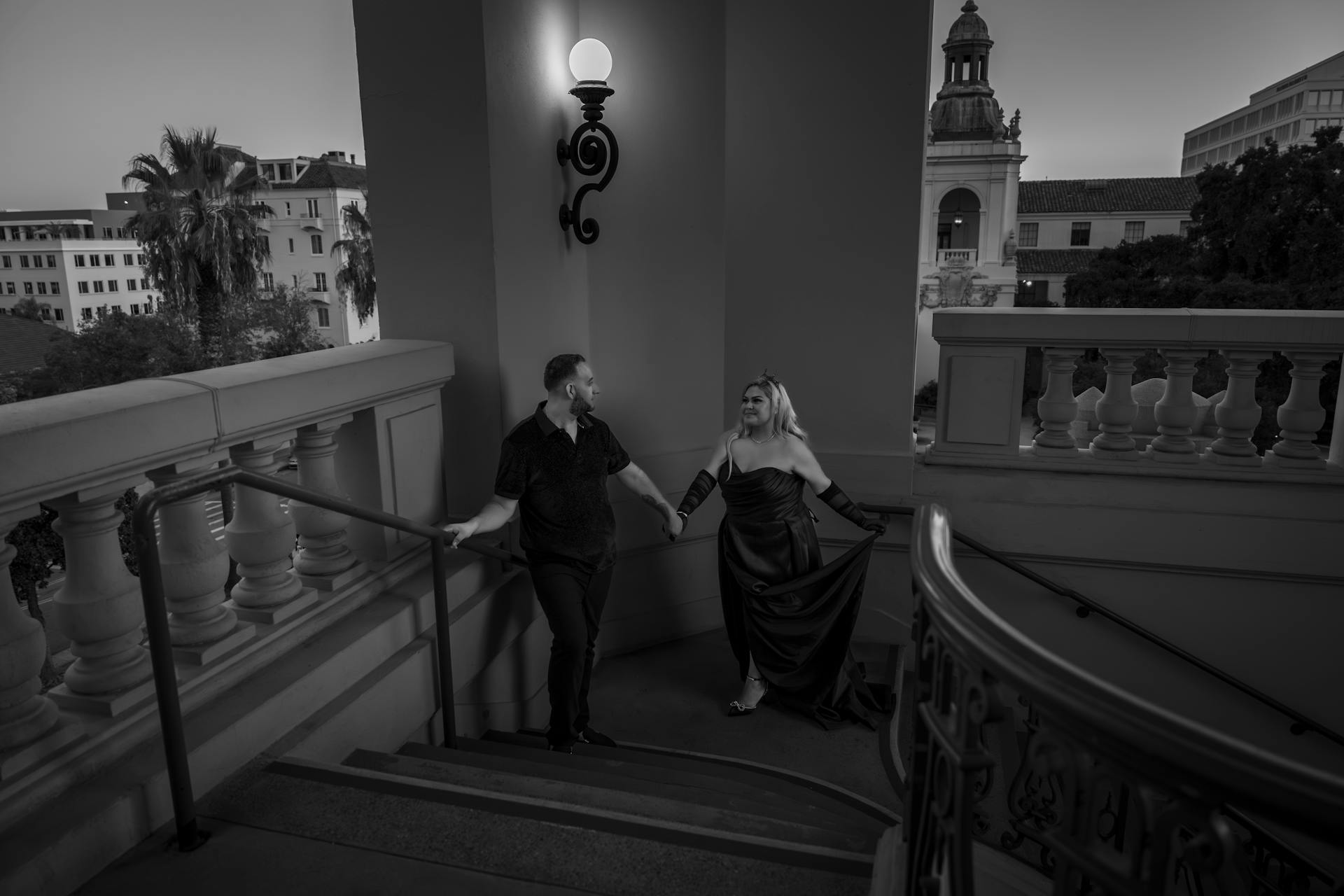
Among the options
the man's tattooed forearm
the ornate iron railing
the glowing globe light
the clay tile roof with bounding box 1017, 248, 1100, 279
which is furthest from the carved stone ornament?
the ornate iron railing

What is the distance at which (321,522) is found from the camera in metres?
3.38

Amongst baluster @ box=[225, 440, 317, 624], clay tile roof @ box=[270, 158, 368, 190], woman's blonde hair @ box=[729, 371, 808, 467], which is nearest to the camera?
baluster @ box=[225, 440, 317, 624]

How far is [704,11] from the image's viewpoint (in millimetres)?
4945

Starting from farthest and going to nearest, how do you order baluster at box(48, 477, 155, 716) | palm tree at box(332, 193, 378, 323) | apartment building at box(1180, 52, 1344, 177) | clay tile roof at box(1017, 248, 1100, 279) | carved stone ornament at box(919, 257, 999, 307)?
clay tile roof at box(1017, 248, 1100, 279), carved stone ornament at box(919, 257, 999, 307), palm tree at box(332, 193, 378, 323), apartment building at box(1180, 52, 1344, 177), baluster at box(48, 477, 155, 716)

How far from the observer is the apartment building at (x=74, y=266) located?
2462 centimetres

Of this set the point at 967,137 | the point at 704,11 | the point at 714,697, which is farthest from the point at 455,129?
the point at 967,137

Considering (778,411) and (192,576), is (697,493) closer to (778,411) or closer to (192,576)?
(778,411)

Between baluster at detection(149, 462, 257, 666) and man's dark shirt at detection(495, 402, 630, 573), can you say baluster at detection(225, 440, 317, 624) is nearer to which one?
baluster at detection(149, 462, 257, 666)

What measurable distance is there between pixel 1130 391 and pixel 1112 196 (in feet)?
131

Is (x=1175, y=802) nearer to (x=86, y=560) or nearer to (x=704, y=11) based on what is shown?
(x=86, y=560)

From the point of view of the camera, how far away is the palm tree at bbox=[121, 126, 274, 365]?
80.0 ft

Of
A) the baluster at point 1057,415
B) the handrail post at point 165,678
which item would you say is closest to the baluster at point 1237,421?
the baluster at point 1057,415

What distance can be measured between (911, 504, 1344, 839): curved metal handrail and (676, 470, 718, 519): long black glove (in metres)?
2.98

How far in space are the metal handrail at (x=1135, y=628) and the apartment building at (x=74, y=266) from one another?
81.6ft
